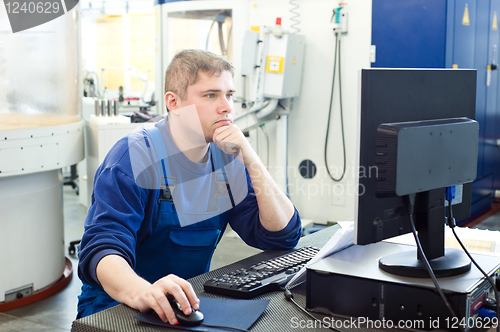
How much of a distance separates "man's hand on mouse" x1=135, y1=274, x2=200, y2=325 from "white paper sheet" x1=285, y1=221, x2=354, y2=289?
238 mm

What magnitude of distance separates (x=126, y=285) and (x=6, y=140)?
5.70 feet

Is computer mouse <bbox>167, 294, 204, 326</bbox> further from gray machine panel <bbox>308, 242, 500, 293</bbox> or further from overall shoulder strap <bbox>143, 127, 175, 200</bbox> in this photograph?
overall shoulder strap <bbox>143, 127, 175, 200</bbox>

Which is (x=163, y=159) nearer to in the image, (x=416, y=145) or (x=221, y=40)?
(x=416, y=145)

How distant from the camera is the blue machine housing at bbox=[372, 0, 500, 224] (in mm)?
3475

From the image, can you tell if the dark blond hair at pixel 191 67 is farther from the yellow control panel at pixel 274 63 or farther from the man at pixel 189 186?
the yellow control panel at pixel 274 63

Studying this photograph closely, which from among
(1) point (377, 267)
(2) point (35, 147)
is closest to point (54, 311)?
(2) point (35, 147)

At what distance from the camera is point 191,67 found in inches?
55.7

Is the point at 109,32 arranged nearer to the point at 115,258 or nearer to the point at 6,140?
the point at 6,140

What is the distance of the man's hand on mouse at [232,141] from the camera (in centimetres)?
140

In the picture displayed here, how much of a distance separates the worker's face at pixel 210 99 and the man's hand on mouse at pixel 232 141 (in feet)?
0.06

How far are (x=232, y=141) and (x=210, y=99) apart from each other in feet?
0.43

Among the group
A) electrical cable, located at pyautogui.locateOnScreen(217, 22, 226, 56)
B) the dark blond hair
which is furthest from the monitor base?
electrical cable, located at pyautogui.locateOnScreen(217, 22, 226, 56)

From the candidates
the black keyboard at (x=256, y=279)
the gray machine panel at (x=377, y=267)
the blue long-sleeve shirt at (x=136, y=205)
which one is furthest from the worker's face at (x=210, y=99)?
the gray machine panel at (x=377, y=267)

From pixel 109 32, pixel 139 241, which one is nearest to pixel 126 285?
pixel 139 241
